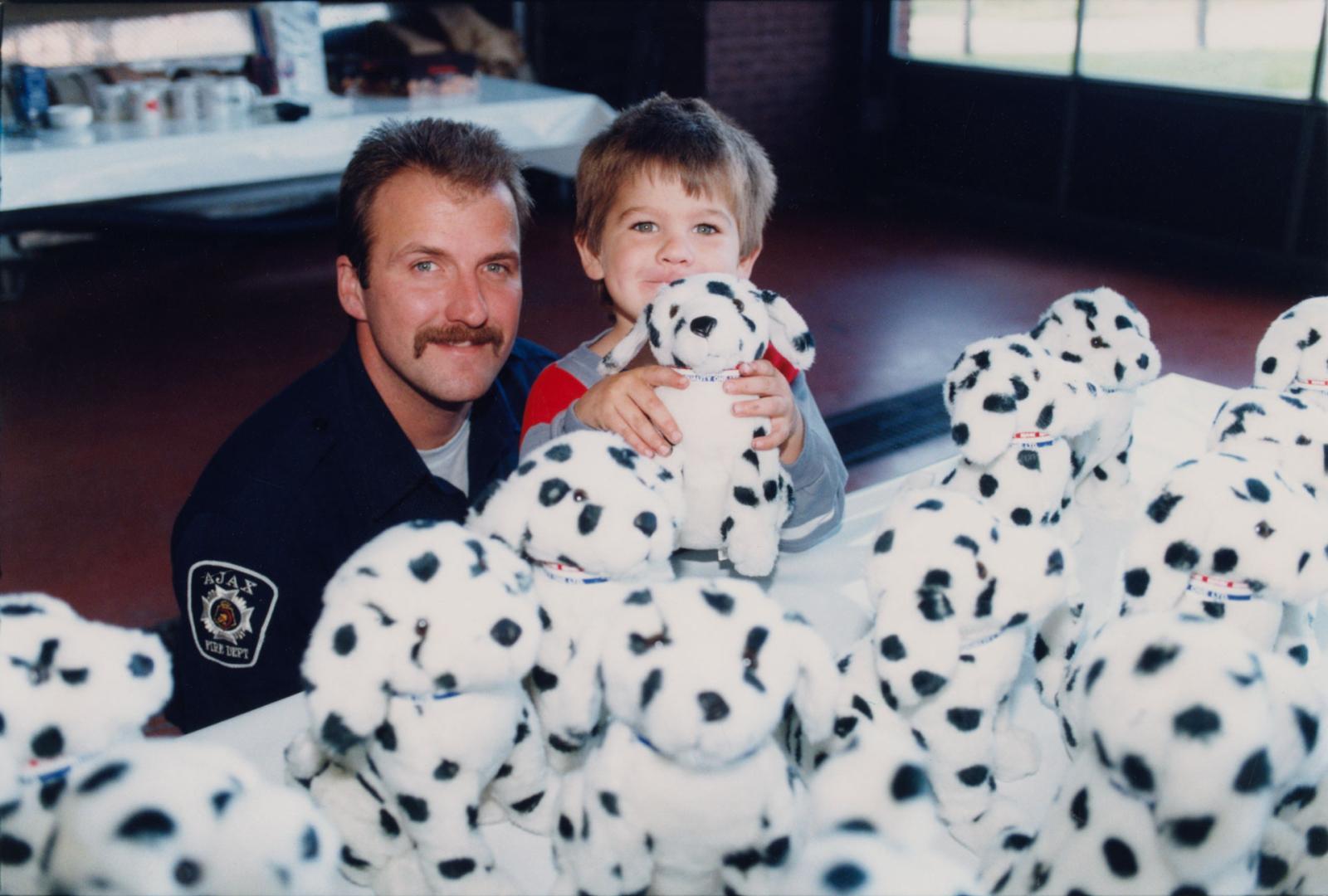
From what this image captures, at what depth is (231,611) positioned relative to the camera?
1410mm

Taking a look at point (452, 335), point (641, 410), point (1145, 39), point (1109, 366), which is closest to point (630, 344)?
point (641, 410)

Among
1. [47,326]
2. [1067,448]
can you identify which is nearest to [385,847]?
[1067,448]

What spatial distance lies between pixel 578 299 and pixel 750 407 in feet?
14.1

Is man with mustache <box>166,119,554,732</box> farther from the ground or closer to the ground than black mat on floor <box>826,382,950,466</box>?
farther from the ground

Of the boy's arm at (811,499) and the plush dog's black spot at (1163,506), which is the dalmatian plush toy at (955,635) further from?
the boy's arm at (811,499)

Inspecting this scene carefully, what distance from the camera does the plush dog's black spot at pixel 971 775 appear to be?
37.8 inches

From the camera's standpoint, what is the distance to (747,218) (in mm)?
1731

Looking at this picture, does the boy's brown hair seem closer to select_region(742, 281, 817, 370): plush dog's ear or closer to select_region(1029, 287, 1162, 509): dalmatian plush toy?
select_region(742, 281, 817, 370): plush dog's ear

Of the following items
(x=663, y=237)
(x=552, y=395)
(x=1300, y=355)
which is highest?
(x=663, y=237)

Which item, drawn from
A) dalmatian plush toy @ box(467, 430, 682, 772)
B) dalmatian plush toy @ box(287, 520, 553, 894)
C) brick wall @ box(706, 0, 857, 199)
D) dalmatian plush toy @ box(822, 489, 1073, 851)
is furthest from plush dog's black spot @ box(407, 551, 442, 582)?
brick wall @ box(706, 0, 857, 199)

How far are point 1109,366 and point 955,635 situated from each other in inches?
30.4

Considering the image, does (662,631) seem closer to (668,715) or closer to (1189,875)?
(668,715)

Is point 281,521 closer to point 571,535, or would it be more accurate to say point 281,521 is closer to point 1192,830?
point 571,535

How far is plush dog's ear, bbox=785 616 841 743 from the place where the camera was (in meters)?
0.81
